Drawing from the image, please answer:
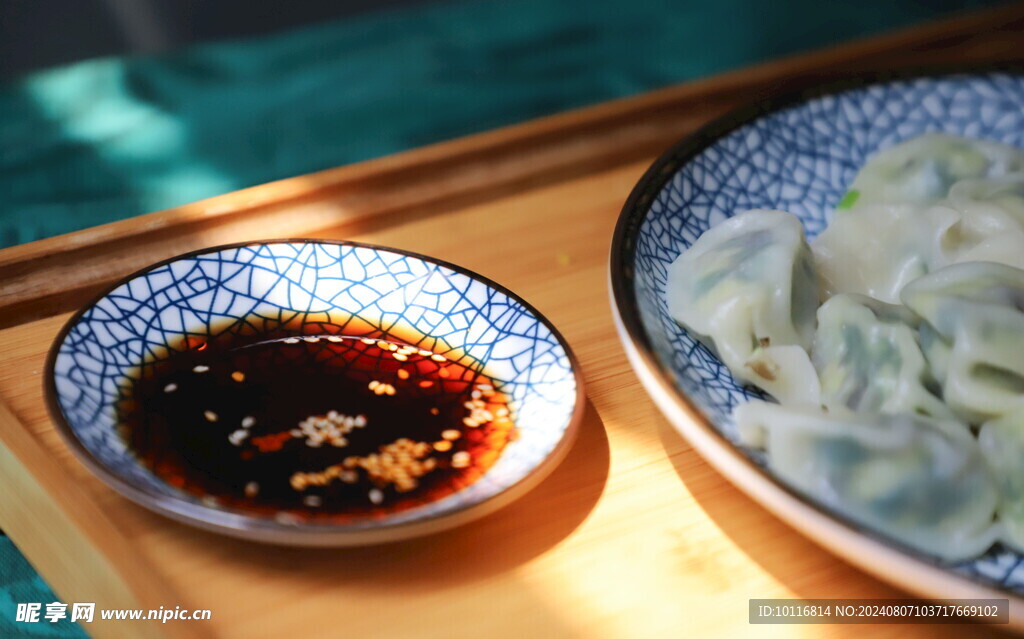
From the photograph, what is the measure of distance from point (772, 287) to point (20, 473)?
28.4 inches

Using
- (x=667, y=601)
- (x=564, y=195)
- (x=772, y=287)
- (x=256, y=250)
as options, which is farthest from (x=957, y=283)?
(x=256, y=250)

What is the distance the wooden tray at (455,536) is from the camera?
2.39 ft

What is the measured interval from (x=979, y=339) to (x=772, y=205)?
1.22ft

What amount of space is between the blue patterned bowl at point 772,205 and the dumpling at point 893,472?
0.03m

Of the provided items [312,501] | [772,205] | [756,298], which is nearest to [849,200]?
[772,205]

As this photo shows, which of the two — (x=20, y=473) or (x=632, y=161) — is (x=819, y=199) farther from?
(x=20, y=473)

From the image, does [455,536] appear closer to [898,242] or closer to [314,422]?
[314,422]

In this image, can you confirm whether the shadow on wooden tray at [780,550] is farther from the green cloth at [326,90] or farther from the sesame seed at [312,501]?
the green cloth at [326,90]

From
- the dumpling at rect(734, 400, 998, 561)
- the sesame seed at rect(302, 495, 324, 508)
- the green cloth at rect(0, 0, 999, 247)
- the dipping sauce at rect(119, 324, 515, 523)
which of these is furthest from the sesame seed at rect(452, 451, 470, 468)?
→ the green cloth at rect(0, 0, 999, 247)

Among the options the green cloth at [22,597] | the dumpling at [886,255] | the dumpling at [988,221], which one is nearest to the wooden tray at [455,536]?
the green cloth at [22,597]

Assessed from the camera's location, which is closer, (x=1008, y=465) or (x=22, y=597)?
(x=1008, y=465)

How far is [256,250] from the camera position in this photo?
3.22ft

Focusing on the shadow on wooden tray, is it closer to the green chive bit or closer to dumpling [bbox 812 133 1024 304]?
dumpling [bbox 812 133 1024 304]

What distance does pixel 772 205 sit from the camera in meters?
1.17
